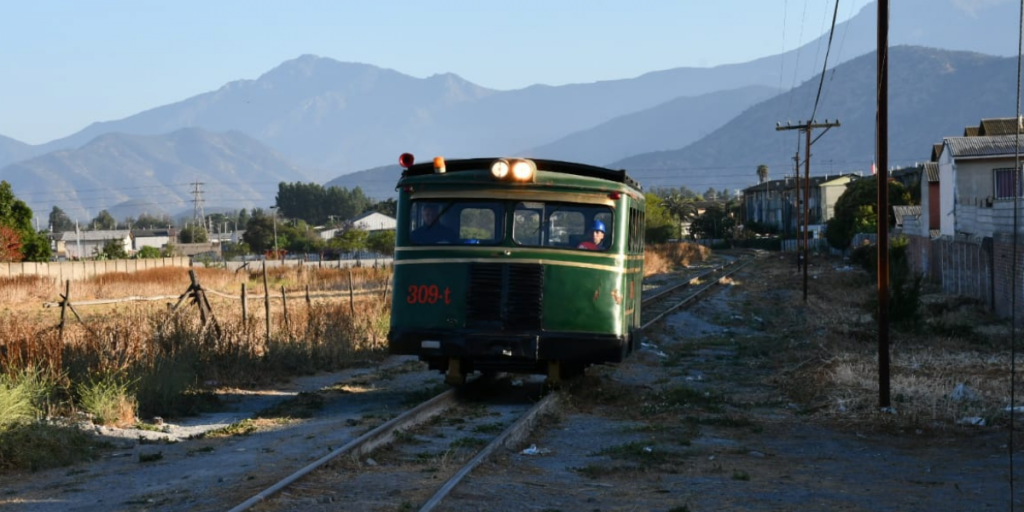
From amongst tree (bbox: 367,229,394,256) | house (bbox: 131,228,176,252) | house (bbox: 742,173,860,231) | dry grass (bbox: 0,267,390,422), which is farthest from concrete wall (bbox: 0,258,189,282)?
house (bbox: 131,228,176,252)

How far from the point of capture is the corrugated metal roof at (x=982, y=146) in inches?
1961

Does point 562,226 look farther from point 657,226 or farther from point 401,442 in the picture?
point 657,226

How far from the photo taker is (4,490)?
9.48 meters

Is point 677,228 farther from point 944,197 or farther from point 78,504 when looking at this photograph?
point 78,504

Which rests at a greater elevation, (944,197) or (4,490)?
(944,197)

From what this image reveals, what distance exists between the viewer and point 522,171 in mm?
14039

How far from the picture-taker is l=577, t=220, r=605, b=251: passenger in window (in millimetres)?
14180

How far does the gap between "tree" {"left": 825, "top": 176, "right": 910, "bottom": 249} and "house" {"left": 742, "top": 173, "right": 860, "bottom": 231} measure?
36770 mm

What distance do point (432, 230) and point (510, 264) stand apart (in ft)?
3.53

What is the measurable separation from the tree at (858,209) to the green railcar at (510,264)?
65.6 meters

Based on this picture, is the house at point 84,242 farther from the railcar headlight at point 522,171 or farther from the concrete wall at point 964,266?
the railcar headlight at point 522,171

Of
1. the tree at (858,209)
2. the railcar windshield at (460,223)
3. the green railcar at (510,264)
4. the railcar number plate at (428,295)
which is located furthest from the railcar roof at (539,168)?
the tree at (858,209)

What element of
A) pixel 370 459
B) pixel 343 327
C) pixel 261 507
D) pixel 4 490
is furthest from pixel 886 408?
pixel 343 327

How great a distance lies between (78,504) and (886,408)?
29.7 ft
